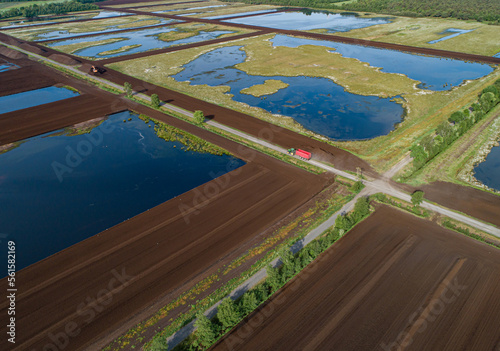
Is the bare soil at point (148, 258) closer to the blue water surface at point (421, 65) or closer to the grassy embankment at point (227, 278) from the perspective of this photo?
the grassy embankment at point (227, 278)

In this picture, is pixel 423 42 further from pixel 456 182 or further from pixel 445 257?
pixel 445 257

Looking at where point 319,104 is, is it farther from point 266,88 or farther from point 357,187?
point 357,187

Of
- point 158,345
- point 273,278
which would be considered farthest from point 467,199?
point 158,345

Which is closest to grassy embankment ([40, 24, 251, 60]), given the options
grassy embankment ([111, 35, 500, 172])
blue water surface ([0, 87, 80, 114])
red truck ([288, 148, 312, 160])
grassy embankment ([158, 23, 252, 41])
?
grassy embankment ([158, 23, 252, 41])

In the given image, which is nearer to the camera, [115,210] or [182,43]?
[115,210]

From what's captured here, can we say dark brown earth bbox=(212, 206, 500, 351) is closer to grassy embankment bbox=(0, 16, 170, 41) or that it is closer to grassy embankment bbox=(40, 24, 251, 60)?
grassy embankment bbox=(40, 24, 251, 60)

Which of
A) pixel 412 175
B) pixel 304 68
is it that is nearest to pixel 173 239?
pixel 412 175

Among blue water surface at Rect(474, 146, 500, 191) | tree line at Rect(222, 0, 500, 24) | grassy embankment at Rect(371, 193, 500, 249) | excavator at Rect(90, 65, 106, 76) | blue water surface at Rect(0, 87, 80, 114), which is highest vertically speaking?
tree line at Rect(222, 0, 500, 24)

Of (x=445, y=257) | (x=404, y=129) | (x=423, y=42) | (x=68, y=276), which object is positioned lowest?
(x=68, y=276)
